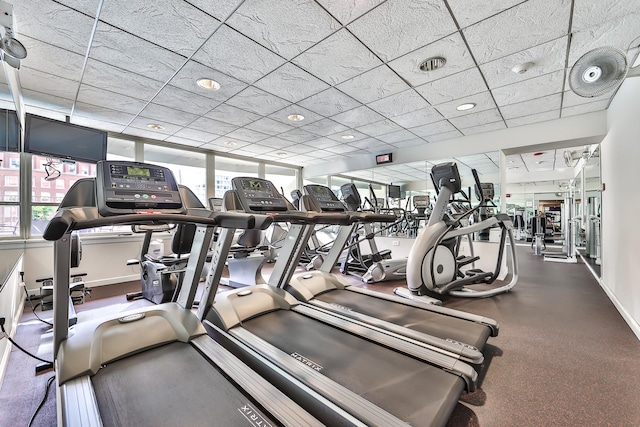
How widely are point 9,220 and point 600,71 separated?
682cm

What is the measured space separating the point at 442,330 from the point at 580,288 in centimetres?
358

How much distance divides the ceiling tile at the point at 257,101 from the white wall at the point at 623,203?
3.87m

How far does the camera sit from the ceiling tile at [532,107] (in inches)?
148

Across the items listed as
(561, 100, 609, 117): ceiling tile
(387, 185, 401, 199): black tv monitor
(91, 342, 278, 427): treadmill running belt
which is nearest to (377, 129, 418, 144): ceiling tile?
(387, 185, 401, 199): black tv monitor

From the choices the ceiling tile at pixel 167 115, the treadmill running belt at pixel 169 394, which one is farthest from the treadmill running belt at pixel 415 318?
the ceiling tile at pixel 167 115

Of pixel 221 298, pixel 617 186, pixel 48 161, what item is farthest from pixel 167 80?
pixel 617 186

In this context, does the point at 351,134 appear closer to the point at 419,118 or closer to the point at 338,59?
the point at 419,118

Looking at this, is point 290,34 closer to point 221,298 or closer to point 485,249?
point 221,298

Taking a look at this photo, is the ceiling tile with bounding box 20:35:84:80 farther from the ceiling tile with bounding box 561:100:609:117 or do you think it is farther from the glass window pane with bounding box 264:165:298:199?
the ceiling tile with bounding box 561:100:609:117

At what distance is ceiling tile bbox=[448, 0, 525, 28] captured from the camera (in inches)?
80.7

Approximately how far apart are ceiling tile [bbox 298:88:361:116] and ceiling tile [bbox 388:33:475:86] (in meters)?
0.83

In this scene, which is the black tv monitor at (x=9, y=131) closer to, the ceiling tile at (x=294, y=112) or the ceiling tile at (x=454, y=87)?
the ceiling tile at (x=294, y=112)

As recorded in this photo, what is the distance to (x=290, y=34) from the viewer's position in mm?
2414

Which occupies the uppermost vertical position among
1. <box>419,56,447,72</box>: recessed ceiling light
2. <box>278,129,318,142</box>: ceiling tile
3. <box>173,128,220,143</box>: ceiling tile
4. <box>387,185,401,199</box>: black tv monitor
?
<box>419,56,447,72</box>: recessed ceiling light
